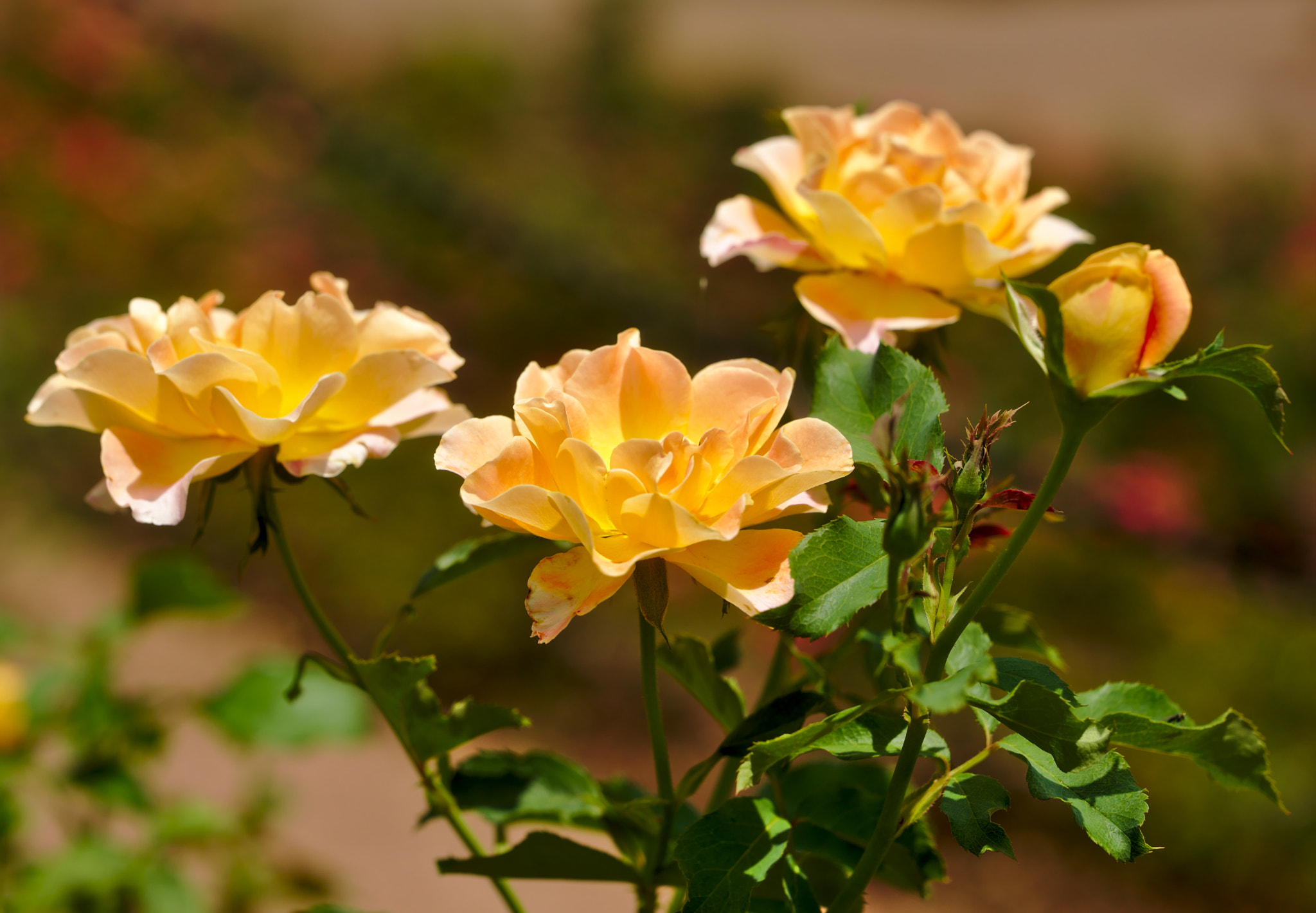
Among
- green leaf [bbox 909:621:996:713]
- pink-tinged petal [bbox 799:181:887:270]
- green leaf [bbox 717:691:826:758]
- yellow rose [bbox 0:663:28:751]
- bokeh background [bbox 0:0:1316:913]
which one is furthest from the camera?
bokeh background [bbox 0:0:1316:913]

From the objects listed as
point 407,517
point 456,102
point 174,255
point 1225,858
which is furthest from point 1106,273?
point 456,102

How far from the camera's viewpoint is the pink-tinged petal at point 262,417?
400 millimetres

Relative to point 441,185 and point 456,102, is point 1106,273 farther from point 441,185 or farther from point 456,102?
point 456,102

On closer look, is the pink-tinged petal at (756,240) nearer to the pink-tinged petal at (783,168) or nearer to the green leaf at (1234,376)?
the pink-tinged petal at (783,168)

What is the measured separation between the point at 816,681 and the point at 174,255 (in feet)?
9.96

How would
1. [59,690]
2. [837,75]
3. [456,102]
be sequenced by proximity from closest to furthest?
[59,690] → [456,102] → [837,75]

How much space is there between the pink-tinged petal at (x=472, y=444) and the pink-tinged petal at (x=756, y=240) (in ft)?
0.49

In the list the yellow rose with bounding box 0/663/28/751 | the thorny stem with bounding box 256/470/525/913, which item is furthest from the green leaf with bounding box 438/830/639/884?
the yellow rose with bounding box 0/663/28/751

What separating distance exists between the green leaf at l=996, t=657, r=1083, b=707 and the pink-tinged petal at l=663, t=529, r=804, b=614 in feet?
0.24

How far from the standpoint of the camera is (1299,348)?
255 centimetres

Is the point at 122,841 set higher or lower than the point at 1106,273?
lower

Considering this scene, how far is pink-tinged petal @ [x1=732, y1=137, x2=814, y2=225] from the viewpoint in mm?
523

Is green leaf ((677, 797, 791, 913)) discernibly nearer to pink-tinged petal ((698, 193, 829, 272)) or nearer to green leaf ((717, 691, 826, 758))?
green leaf ((717, 691, 826, 758))

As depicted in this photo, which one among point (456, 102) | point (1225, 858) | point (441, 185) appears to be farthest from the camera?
point (456, 102)
